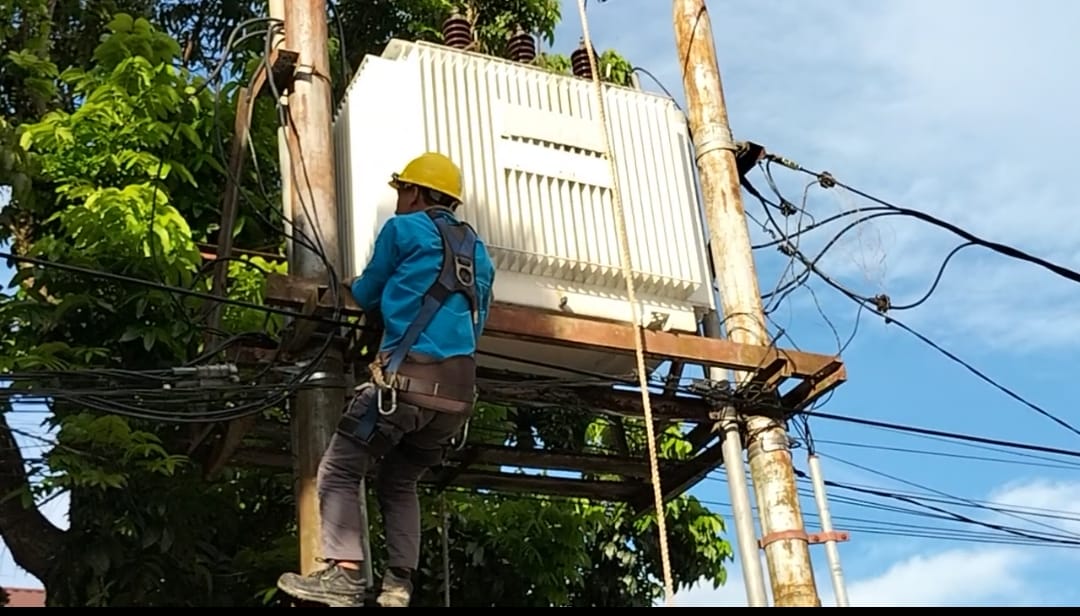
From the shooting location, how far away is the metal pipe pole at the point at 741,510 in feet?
19.6

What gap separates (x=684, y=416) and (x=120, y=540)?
3322 millimetres

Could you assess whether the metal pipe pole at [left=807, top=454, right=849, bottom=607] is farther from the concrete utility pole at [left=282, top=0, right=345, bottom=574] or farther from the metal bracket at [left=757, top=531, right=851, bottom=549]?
the concrete utility pole at [left=282, top=0, right=345, bottom=574]

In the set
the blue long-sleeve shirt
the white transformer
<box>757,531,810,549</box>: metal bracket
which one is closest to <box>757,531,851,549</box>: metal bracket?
<box>757,531,810,549</box>: metal bracket

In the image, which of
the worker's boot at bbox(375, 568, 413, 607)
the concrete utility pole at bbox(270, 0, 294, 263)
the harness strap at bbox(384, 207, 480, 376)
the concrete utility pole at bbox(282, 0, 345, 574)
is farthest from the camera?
the concrete utility pole at bbox(270, 0, 294, 263)

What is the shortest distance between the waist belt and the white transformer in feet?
4.32

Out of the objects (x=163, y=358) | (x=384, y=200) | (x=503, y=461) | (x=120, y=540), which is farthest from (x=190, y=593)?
(x=384, y=200)

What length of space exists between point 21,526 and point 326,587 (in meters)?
4.22

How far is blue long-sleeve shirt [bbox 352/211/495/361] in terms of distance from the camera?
4.79 metres

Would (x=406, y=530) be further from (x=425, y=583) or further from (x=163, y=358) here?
(x=425, y=583)

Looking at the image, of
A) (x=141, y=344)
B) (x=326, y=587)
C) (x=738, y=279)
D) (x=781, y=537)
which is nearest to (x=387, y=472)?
(x=326, y=587)

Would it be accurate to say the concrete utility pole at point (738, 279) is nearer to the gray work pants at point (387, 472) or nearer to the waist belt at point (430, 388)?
the gray work pants at point (387, 472)

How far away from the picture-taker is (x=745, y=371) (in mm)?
6445

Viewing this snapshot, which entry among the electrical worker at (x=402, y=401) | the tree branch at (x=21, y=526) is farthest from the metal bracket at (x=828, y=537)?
the tree branch at (x=21, y=526)

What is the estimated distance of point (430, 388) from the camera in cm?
473
